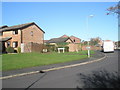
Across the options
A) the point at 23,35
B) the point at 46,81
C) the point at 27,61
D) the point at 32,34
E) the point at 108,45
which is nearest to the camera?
the point at 46,81

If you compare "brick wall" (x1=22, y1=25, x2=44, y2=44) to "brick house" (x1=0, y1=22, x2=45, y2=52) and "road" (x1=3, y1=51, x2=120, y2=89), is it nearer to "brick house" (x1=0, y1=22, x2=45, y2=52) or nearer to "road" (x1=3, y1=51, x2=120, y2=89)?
"brick house" (x1=0, y1=22, x2=45, y2=52)

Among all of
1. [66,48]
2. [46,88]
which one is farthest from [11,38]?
[46,88]

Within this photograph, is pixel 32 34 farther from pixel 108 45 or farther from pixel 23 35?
pixel 108 45

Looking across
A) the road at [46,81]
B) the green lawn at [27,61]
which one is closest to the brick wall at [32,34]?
the green lawn at [27,61]

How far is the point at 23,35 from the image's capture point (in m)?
36.6

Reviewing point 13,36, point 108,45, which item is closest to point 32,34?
point 13,36

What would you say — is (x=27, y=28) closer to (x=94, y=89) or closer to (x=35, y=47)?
(x=35, y=47)

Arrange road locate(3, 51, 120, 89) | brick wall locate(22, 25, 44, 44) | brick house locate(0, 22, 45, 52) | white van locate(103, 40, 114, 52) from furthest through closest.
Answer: white van locate(103, 40, 114, 52) < brick wall locate(22, 25, 44, 44) < brick house locate(0, 22, 45, 52) < road locate(3, 51, 120, 89)

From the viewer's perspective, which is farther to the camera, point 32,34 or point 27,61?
point 32,34

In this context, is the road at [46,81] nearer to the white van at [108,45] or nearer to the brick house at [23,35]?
the brick house at [23,35]

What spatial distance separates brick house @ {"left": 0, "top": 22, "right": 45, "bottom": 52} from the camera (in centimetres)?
3597

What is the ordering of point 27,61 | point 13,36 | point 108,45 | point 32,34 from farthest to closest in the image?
point 108,45 → point 32,34 → point 13,36 → point 27,61

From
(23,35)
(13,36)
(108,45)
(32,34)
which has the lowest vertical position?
(108,45)

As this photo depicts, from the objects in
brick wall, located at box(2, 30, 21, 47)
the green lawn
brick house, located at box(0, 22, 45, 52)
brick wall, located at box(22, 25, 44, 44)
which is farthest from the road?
brick wall, located at box(22, 25, 44, 44)
